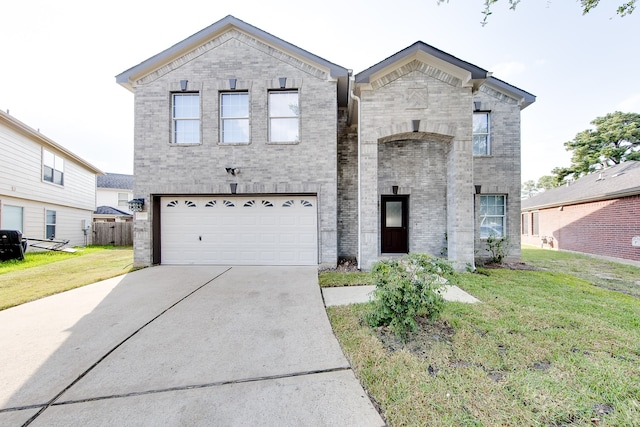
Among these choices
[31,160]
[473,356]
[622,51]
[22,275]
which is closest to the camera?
[473,356]

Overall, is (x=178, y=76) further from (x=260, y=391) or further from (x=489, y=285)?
(x=489, y=285)

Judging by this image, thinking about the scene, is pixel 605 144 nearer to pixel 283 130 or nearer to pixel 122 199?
pixel 283 130

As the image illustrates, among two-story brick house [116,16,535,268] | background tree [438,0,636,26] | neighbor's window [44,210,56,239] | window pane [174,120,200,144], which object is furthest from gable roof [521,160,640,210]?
neighbor's window [44,210,56,239]

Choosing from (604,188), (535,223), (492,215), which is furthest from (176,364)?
(535,223)

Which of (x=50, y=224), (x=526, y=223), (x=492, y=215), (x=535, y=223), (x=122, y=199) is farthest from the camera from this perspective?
(x=122, y=199)

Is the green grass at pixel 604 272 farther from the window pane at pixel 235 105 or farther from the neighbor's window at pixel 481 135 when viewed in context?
the window pane at pixel 235 105

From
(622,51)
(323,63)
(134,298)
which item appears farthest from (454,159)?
(622,51)

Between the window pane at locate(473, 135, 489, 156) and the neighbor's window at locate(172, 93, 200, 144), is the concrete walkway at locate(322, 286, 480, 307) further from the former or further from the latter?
the neighbor's window at locate(172, 93, 200, 144)

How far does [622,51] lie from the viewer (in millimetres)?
9273

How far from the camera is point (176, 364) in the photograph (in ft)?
8.71

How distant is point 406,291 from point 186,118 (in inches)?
317

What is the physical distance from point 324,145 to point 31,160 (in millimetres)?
13748

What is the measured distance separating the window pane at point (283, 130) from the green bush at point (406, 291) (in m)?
5.44

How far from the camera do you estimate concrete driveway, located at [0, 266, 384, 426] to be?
2.00m
